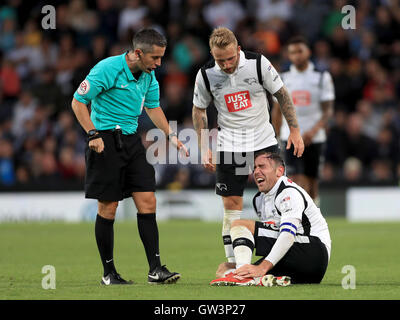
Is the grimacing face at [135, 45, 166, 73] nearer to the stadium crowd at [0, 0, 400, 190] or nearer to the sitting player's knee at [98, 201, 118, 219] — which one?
the sitting player's knee at [98, 201, 118, 219]

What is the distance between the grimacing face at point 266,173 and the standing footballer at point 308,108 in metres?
4.23

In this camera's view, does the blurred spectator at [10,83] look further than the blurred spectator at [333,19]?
Yes

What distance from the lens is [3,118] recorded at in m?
18.8

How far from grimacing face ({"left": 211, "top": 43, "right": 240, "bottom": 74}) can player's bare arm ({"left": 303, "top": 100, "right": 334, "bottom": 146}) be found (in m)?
3.81

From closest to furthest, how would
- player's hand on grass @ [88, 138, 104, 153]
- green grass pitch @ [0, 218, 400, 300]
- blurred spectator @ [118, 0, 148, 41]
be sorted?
green grass pitch @ [0, 218, 400, 300]
player's hand on grass @ [88, 138, 104, 153]
blurred spectator @ [118, 0, 148, 41]

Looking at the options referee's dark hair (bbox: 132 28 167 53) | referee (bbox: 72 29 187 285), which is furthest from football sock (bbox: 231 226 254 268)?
referee's dark hair (bbox: 132 28 167 53)

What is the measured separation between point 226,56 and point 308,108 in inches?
167

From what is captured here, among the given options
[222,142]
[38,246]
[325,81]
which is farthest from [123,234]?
[222,142]

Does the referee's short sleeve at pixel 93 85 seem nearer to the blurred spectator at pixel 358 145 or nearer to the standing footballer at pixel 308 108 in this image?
the standing footballer at pixel 308 108

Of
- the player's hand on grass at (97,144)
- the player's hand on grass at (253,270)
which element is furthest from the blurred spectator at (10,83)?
the player's hand on grass at (253,270)

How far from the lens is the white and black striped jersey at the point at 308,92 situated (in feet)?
37.5

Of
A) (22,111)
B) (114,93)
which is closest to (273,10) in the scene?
(22,111)

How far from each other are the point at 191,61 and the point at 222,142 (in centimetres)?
1135

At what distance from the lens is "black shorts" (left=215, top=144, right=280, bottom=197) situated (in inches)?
318
